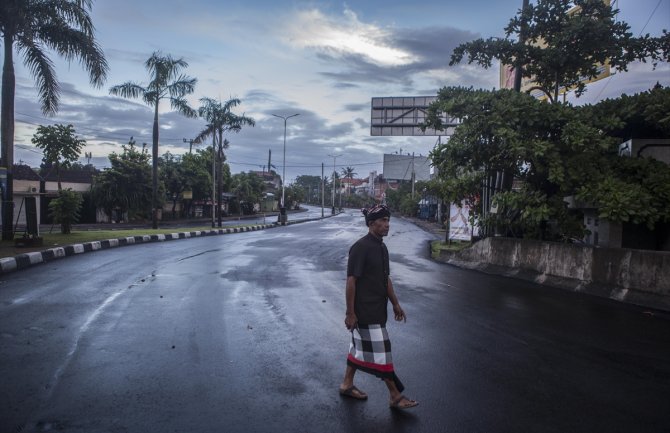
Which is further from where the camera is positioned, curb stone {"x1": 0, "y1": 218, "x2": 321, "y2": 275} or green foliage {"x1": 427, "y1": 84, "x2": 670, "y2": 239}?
curb stone {"x1": 0, "y1": 218, "x2": 321, "y2": 275}

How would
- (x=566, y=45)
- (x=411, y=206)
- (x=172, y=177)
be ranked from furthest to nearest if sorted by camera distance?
1. (x=411, y=206)
2. (x=172, y=177)
3. (x=566, y=45)

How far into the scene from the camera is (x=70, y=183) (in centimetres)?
4450

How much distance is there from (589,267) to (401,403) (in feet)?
25.4

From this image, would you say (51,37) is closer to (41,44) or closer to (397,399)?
(41,44)

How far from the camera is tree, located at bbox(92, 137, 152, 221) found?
40469mm

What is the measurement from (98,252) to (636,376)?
51.9 ft

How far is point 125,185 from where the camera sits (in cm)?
4103

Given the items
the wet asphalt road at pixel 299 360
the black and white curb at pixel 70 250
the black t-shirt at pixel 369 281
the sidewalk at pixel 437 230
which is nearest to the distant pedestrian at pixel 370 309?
the black t-shirt at pixel 369 281

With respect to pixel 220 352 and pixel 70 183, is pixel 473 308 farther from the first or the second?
pixel 70 183

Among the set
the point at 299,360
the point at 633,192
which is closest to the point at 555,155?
the point at 633,192

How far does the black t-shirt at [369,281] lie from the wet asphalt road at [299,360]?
760 millimetres

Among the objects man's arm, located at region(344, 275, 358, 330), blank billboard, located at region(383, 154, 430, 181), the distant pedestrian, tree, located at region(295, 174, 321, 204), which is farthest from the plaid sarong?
tree, located at region(295, 174, 321, 204)

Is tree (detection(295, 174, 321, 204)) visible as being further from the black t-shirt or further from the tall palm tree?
the black t-shirt

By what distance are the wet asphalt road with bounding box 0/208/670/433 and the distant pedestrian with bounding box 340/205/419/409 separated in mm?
279
